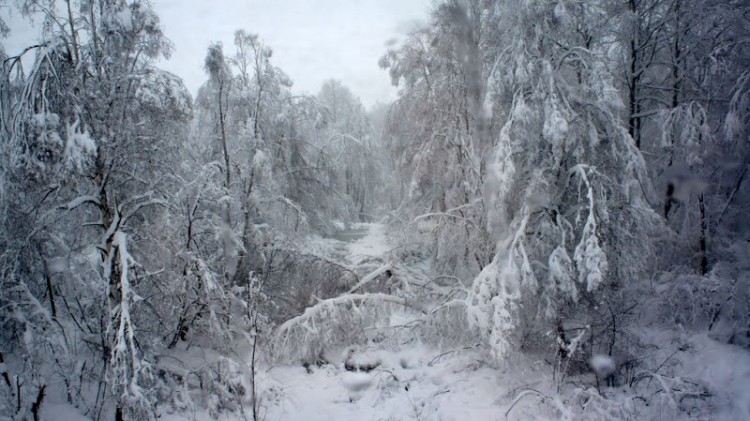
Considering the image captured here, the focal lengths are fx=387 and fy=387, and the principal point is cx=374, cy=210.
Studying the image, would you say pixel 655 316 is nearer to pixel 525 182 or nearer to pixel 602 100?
pixel 525 182

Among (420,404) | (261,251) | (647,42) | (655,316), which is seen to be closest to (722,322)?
(655,316)

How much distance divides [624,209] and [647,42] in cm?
579

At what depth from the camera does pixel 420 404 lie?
7133 millimetres

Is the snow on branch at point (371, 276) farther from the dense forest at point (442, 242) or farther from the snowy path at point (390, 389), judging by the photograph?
the snowy path at point (390, 389)

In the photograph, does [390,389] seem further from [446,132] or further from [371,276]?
[446,132]

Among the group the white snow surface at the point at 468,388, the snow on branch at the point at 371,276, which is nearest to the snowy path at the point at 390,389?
the white snow surface at the point at 468,388

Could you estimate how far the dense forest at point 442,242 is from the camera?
5715mm

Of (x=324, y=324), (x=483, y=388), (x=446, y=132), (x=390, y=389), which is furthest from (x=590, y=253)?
(x=324, y=324)

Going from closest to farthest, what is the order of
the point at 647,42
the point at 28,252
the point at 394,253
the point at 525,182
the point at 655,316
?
the point at 28,252, the point at 525,182, the point at 655,316, the point at 647,42, the point at 394,253

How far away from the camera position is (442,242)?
368 inches

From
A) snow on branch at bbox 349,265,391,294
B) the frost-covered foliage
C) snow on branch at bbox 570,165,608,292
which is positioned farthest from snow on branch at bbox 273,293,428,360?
snow on branch at bbox 570,165,608,292

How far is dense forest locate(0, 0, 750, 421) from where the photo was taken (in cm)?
571

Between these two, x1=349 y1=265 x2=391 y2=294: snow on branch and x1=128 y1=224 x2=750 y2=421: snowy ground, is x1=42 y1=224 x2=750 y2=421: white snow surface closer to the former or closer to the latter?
x1=128 y1=224 x2=750 y2=421: snowy ground

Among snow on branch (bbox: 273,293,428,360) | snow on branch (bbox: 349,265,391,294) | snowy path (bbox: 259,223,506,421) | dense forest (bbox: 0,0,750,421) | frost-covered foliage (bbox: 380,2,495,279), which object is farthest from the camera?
snow on branch (bbox: 349,265,391,294)
